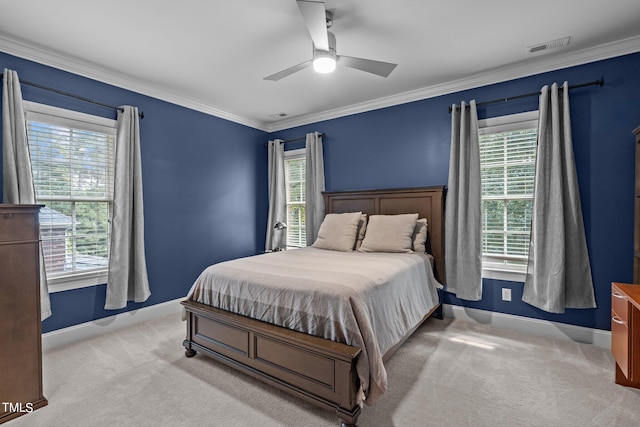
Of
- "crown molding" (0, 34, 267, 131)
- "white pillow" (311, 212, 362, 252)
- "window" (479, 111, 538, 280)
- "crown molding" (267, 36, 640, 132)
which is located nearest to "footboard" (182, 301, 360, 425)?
"white pillow" (311, 212, 362, 252)

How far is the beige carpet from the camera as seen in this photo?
→ 5.96 feet

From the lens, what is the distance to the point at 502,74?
3189mm

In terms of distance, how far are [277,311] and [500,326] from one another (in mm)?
2528

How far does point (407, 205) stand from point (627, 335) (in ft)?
7.12

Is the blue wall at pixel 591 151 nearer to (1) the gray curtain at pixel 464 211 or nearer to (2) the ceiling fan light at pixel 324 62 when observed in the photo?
(1) the gray curtain at pixel 464 211

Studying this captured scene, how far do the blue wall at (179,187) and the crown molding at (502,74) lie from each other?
153cm

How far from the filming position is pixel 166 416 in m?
1.85

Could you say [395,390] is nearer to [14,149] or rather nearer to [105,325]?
[105,325]

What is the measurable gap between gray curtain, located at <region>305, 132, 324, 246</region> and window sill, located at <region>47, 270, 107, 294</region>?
2522mm

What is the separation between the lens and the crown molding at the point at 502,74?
2.67 m

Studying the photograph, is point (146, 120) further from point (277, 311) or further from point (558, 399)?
point (558, 399)

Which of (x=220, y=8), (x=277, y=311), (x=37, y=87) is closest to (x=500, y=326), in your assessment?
(x=277, y=311)

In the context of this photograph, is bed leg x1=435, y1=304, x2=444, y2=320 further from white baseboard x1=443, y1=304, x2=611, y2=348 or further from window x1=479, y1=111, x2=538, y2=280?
window x1=479, y1=111, x2=538, y2=280

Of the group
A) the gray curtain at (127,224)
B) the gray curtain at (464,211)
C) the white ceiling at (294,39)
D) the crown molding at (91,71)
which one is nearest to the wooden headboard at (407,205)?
the gray curtain at (464,211)
